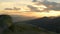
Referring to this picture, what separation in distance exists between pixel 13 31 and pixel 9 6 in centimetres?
87

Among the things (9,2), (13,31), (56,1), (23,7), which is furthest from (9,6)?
(13,31)

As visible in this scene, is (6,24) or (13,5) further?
(13,5)

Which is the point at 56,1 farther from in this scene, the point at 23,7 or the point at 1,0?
the point at 1,0

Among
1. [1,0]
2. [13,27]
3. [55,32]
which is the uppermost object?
[1,0]

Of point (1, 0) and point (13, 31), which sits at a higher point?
point (1, 0)

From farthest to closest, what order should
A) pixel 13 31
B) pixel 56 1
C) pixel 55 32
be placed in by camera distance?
1. pixel 56 1
2. pixel 55 32
3. pixel 13 31

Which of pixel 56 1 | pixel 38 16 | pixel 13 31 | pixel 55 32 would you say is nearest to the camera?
pixel 13 31

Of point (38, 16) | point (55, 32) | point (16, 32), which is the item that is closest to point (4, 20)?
point (16, 32)

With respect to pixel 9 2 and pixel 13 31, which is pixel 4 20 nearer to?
pixel 13 31

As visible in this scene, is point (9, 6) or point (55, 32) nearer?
point (55, 32)

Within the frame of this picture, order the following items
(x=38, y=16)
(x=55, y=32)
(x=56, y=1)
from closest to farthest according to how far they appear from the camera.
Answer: (x=55, y=32) < (x=38, y=16) < (x=56, y=1)

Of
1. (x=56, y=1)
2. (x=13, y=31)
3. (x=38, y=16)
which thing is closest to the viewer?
(x=13, y=31)

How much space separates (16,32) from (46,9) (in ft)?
3.09

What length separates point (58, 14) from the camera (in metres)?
2.05
